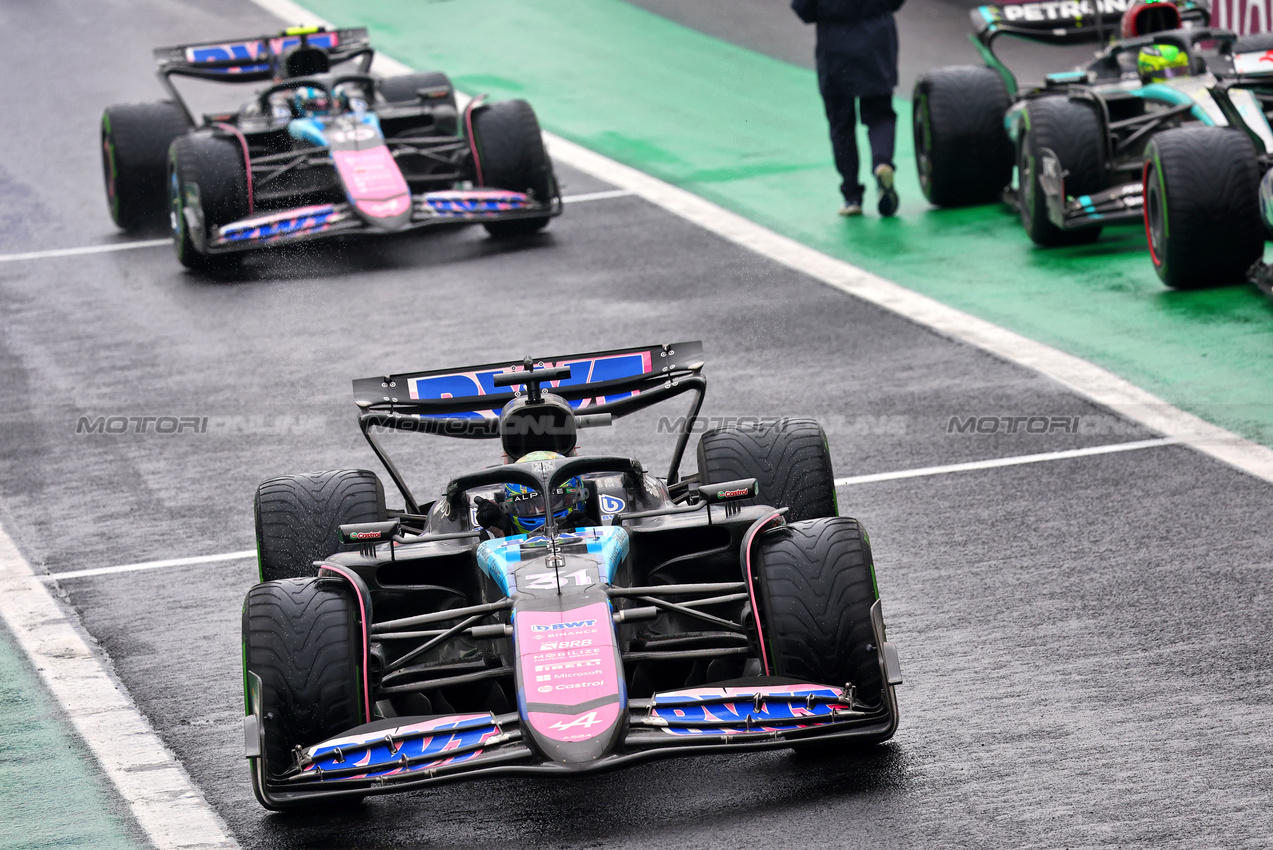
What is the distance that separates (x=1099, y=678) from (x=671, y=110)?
558 inches

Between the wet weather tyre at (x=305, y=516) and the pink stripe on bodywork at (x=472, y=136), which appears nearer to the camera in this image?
the wet weather tyre at (x=305, y=516)

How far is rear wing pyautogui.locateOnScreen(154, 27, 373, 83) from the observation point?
16.5 metres

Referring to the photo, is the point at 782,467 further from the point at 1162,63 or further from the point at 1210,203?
the point at 1162,63

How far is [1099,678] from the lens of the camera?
6.39 meters

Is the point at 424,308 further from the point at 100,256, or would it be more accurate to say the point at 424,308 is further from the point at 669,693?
the point at 669,693

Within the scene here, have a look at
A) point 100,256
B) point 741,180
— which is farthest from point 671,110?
point 100,256

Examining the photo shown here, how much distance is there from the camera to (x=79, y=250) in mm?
15922

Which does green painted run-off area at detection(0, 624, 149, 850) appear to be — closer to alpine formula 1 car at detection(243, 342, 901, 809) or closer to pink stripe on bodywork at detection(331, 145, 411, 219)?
alpine formula 1 car at detection(243, 342, 901, 809)

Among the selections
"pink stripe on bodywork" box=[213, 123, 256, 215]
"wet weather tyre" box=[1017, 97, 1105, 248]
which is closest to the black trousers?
"wet weather tyre" box=[1017, 97, 1105, 248]

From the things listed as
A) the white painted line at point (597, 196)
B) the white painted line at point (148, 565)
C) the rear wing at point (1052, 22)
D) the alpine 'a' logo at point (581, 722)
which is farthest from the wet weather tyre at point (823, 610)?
the white painted line at point (597, 196)

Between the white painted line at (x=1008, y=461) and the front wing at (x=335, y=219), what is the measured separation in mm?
5805

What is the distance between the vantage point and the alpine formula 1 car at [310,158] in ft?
46.3

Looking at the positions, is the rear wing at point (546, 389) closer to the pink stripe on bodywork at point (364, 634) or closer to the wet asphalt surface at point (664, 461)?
the wet asphalt surface at point (664, 461)

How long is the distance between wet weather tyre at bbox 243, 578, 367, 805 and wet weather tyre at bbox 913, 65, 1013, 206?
10.0 metres
